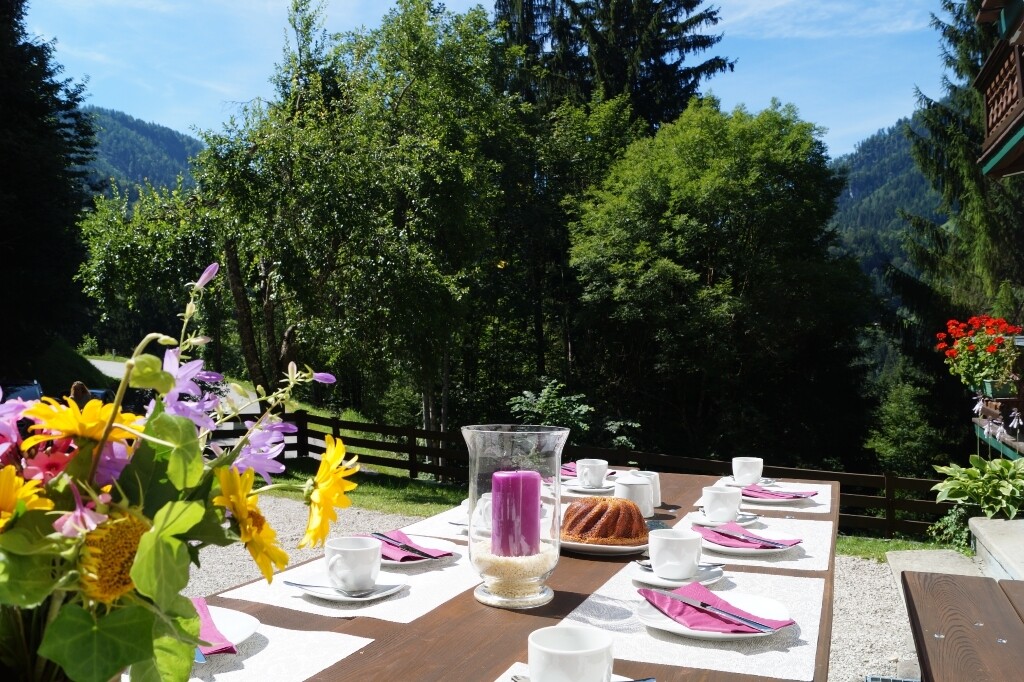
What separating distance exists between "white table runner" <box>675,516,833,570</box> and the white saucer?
2.28 feet

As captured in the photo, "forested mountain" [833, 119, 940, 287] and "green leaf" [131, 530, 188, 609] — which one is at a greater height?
"forested mountain" [833, 119, 940, 287]

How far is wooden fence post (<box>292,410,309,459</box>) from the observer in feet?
36.5

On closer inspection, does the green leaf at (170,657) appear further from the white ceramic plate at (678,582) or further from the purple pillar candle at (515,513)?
the white ceramic plate at (678,582)

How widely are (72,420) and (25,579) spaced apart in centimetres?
14

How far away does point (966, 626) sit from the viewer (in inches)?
103

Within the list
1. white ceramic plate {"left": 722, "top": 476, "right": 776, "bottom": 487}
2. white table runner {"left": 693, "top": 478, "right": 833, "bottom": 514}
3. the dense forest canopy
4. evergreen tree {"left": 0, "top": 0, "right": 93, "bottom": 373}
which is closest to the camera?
white table runner {"left": 693, "top": 478, "right": 833, "bottom": 514}

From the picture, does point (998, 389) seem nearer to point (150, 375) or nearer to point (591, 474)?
point (591, 474)

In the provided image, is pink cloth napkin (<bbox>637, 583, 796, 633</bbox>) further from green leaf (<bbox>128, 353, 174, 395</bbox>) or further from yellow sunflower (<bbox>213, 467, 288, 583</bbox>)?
green leaf (<bbox>128, 353, 174, 395</bbox>)

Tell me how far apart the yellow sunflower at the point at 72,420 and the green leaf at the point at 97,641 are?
0.14 m

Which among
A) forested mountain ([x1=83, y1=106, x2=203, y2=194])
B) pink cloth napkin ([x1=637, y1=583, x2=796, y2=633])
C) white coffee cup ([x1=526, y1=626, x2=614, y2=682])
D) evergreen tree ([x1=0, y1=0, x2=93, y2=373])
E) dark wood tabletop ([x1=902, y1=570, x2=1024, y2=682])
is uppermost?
forested mountain ([x1=83, y1=106, x2=203, y2=194])

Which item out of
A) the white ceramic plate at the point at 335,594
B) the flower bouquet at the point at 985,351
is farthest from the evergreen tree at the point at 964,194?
the white ceramic plate at the point at 335,594

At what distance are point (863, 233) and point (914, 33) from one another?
3199 cm

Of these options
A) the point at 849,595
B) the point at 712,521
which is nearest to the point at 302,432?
the point at 849,595

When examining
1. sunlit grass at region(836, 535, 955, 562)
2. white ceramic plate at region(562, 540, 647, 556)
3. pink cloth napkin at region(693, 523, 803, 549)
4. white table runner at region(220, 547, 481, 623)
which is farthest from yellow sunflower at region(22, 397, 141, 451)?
sunlit grass at region(836, 535, 955, 562)
